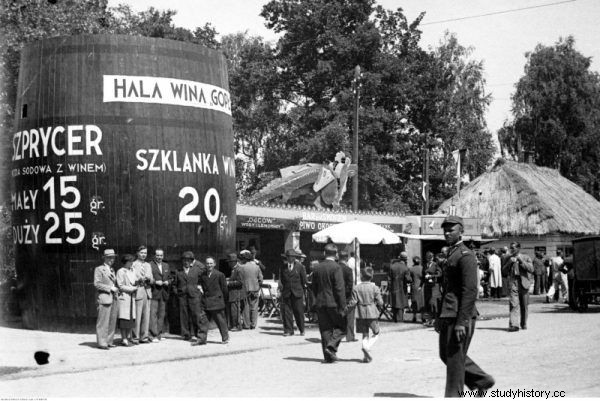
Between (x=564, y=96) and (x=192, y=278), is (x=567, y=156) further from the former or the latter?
(x=192, y=278)

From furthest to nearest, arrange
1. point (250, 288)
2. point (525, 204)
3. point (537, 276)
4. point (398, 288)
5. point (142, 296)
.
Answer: point (525, 204)
point (537, 276)
point (398, 288)
point (250, 288)
point (142, 296)

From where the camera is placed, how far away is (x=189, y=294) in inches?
559

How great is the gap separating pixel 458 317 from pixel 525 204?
2943 centimetres

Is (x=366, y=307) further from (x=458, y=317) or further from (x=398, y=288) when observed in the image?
(x=398, y=288)

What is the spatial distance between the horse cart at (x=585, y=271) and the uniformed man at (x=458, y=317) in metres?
12.6

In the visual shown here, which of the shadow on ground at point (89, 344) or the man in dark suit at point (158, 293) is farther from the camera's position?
the man in dark suit at point (158, 293)

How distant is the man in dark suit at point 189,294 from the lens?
14039 millimetres

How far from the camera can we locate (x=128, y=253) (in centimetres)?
1416

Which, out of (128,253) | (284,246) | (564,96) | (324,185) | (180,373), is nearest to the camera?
(180,373)

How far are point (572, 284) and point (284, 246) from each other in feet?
29.2

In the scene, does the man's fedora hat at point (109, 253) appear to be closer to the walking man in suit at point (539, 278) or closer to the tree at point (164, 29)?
the walking man in suit at point (539, 278)

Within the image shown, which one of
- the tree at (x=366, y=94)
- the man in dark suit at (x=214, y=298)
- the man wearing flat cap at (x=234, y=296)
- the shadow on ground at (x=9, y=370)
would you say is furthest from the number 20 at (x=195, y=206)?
the tree at (x=366, y=94)

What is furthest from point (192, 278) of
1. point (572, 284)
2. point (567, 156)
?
point (567, 156)

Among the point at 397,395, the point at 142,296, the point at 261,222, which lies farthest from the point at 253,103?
the point at 397,395
